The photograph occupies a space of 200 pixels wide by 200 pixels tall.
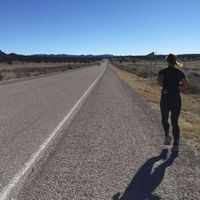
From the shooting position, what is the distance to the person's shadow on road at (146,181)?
16.9 ft

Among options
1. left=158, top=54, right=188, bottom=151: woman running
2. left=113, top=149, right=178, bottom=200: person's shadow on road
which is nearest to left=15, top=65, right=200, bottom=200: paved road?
left=113, top=149, right=178, bottom=200: person's shadow on road

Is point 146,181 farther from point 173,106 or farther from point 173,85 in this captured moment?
point 173,85

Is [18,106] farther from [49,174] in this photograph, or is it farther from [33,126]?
[49,174]

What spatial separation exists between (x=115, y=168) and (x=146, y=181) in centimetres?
78

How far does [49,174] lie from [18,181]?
54 cm

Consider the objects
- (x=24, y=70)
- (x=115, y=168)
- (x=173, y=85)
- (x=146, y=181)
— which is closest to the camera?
(x=146, y=181)

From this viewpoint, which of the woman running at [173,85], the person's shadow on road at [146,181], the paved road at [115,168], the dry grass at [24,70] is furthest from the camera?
the dry grass at [24,70]

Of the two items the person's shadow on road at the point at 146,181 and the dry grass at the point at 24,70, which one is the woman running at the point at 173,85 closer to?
the person's shadow on road at the point at 146,181

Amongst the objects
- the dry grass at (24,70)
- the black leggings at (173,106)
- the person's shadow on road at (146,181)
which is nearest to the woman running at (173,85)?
the black leggings at (173,106)

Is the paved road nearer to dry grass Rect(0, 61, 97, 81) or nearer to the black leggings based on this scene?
the black leggings

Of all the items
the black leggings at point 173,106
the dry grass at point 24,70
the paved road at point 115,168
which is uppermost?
the black leggings at point 173,106

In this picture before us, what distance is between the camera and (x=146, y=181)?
584cm

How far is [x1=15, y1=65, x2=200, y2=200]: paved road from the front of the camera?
5270 mm

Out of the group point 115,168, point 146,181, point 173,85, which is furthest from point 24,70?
point 146,181
